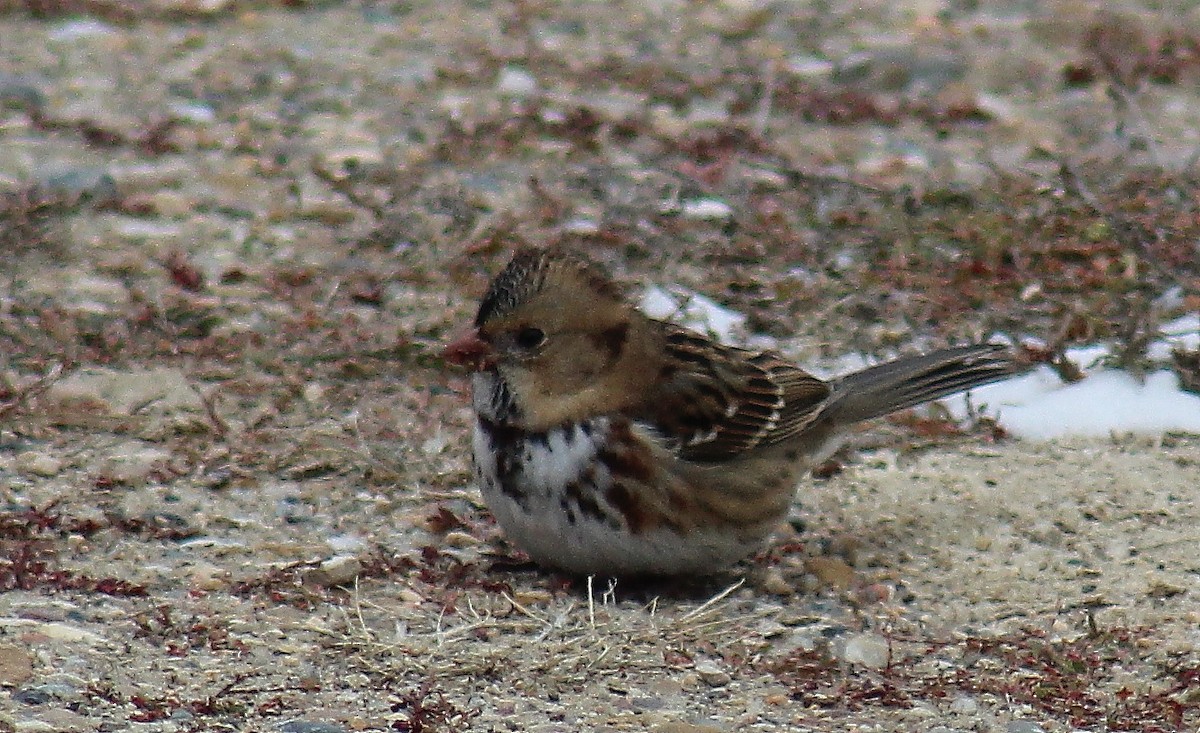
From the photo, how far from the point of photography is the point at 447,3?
11617 mm

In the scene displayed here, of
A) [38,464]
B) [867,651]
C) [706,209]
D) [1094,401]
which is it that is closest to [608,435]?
[867,651]

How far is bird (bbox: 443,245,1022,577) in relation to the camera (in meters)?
5.17

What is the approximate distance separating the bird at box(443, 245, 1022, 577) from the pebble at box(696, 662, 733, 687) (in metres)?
0.51

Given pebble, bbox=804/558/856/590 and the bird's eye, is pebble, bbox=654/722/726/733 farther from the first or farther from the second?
the bird's eye

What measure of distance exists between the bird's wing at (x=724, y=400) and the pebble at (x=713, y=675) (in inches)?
31.0

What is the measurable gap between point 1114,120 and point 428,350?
4366 mm

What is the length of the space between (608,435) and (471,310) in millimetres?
2257

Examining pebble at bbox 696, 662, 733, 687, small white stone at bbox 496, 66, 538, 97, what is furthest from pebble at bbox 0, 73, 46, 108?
pebble at bbox 696, 662, 733, 687

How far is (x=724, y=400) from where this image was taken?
5625 mm

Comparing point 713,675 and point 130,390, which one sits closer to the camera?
point 713,675

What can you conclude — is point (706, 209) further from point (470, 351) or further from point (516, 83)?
point (470, 351)

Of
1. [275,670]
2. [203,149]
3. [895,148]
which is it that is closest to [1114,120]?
[895,148]

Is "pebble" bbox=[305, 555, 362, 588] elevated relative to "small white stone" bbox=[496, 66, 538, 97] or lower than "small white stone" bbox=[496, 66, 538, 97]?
lower

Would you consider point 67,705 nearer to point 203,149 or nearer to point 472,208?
point 472,208
